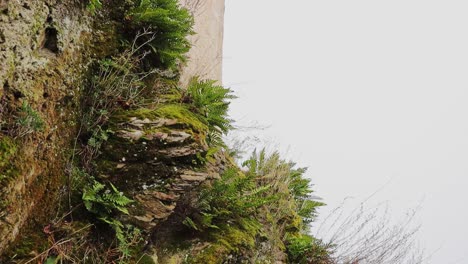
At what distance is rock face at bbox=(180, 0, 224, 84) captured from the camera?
640cm

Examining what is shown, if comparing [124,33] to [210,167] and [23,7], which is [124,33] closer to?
[23,7]

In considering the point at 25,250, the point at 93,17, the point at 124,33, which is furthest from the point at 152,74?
the point at 25,250

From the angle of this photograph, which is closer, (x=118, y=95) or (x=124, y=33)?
(x=118, y=95)

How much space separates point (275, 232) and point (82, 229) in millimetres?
2368

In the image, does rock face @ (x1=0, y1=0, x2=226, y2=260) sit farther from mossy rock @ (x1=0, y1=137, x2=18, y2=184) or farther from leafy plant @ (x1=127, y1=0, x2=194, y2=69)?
leafy plant @ (x1=127, y1=0, x2=194, y2=69)

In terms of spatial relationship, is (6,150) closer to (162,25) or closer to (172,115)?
(172,115)

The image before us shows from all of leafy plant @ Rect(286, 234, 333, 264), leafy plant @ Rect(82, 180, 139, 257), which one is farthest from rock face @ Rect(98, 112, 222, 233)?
leafy plant @ Rect(286, 234, 333, 264)

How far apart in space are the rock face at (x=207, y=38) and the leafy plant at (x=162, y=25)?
1.90 meters

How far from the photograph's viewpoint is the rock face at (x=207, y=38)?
21.0 feet

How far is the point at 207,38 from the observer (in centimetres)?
725

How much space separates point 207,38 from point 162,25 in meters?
3.57

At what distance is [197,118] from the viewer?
3881mm

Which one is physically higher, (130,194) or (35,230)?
(130,194)

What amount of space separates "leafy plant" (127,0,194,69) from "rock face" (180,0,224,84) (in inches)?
74.6
